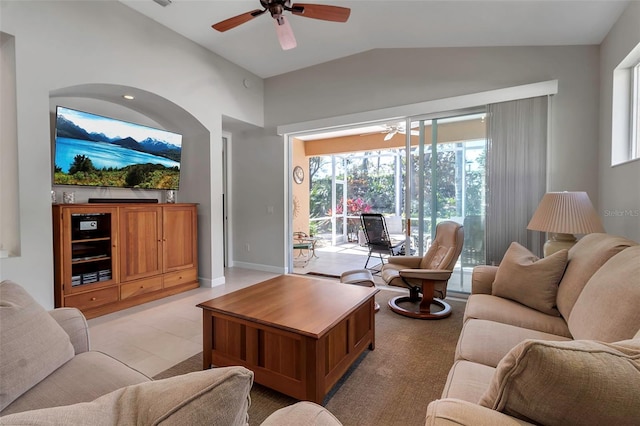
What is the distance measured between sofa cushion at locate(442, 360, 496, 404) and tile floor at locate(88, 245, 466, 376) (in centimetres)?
196

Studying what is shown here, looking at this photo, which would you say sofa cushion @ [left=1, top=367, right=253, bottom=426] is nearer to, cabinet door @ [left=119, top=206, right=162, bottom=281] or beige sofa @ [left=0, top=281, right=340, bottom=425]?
beige sofa @ [left=0, top=281, right=340, bottom=425]

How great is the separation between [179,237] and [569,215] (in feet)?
13.8

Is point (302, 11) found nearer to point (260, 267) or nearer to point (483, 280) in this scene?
point (483, 280)

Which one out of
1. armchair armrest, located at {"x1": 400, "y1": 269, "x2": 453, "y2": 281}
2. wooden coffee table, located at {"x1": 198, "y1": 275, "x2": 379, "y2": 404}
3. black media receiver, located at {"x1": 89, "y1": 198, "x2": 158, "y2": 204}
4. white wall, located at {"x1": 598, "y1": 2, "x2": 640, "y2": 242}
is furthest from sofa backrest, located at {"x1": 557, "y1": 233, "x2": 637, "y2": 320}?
black media receiver, located at {"x1": 89, "y1": 198, "x2": 158, "y2": 204}

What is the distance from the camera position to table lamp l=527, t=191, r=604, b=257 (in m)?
2.27

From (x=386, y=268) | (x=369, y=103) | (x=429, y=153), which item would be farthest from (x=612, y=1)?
(x=386, y=268)

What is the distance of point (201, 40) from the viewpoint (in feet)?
12.7

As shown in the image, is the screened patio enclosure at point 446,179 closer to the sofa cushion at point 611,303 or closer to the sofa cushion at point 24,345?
the sofa cushion at point 611,303

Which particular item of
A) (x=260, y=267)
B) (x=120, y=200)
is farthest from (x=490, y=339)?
(x=260, y=267)

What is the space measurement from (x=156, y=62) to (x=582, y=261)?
445cm

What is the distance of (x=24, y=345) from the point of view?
1057 millimetres

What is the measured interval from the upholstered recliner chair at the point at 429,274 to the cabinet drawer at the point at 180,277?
8.77ft

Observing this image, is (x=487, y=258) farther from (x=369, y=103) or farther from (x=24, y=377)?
(x=24, y=377)

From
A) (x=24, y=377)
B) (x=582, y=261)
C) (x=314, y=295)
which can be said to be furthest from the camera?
(x=314, y=295)
